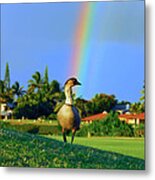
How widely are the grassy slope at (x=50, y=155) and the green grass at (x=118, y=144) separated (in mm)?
19

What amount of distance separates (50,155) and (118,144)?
11.6 inches

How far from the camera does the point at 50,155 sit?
8.68 ft

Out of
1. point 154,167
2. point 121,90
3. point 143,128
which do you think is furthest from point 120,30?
point 154,167

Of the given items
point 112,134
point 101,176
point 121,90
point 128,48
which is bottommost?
point 101,176

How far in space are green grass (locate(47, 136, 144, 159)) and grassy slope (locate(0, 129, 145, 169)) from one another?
0.02 metres

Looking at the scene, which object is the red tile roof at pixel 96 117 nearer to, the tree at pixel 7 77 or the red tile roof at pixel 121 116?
the red tile roof at pixel 121 116

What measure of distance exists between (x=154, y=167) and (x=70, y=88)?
48 centimetres

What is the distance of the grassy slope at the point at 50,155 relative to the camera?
2600 mm

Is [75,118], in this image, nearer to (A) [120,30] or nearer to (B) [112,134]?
(B) [112,134]

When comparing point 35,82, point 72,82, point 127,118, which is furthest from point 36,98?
point 127,118

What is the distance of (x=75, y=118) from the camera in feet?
8.74

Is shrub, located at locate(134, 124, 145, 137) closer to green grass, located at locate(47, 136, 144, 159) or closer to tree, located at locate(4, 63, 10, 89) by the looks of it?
green grass, located at locate(47, 136, 144, 159)

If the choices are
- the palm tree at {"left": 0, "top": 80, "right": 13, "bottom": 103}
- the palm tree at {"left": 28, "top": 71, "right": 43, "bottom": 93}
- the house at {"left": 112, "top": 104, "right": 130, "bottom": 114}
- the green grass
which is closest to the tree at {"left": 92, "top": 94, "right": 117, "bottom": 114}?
the house at {"left": 112, "top": 104, "right": 130, "bottom": 114}

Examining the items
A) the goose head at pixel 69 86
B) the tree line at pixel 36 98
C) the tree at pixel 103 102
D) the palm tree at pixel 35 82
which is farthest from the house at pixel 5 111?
the tree at pixel 103 102
